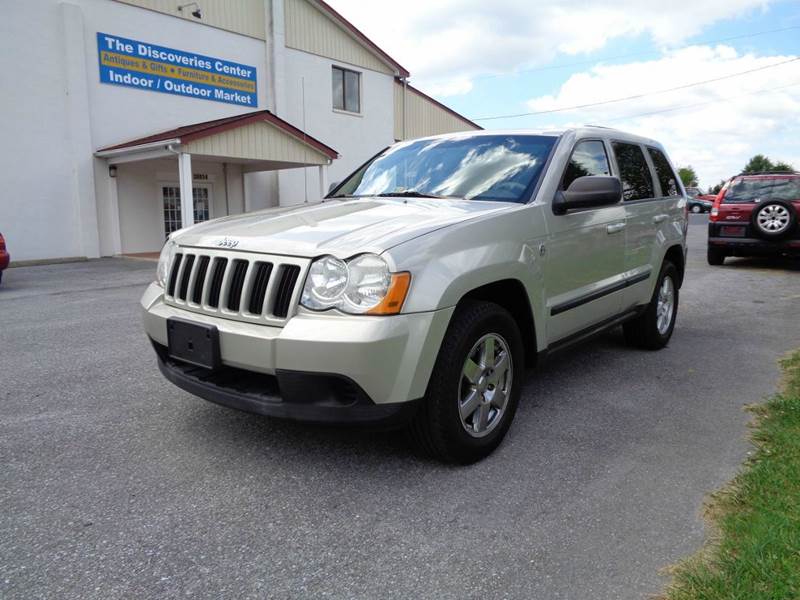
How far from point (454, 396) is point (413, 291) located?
1.89 ft

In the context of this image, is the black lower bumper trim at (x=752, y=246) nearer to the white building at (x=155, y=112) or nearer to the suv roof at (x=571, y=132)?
the suv roof at (x=571, y=132)

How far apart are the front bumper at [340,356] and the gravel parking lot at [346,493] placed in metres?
0.25

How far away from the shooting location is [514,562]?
2312 millimetres

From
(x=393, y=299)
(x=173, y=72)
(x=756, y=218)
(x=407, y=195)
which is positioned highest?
(x=173, y=72)

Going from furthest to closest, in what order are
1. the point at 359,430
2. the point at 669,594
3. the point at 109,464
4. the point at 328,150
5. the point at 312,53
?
the point at 312,53
the point at 328,150
the point at 109,464
the point at 359,430
the point at 669,594

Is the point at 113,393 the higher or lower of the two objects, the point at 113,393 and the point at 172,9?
the lower

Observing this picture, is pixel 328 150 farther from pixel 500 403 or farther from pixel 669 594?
pixel 669 594

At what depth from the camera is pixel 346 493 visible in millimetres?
2826

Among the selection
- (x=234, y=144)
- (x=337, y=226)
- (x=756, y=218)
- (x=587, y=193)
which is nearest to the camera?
(x=337, y=226)

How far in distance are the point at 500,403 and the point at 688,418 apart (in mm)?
1396

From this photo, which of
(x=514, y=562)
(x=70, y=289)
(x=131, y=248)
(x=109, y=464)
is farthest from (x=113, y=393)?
(x=131, y=248)

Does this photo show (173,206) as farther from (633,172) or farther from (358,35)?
(633,172)

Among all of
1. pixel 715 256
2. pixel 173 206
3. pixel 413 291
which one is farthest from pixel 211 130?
pixel 413 291

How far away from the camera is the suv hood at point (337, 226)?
109 inches
